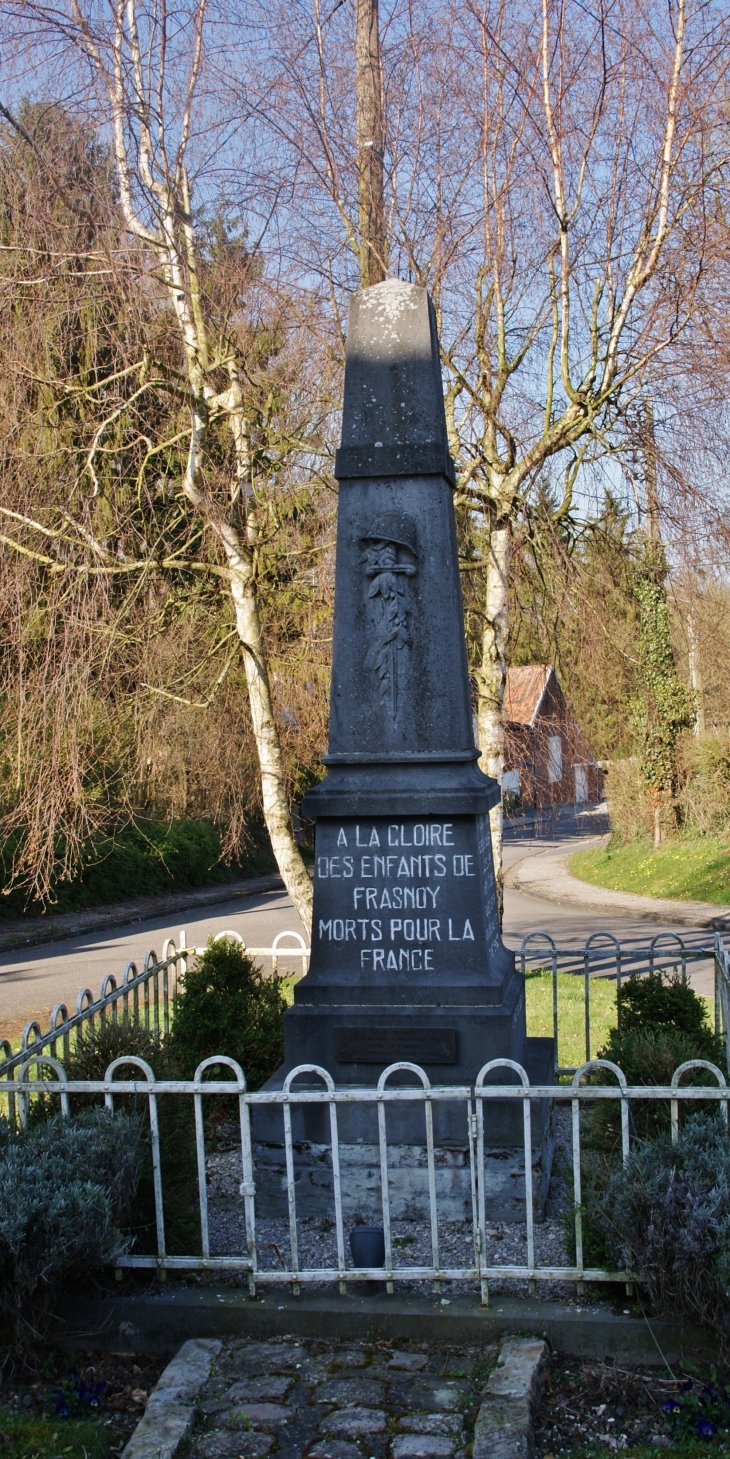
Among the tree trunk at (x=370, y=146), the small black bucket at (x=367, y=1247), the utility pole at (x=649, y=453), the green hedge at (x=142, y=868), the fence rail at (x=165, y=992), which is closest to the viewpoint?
the small black bucket at (x=367, y=1247)

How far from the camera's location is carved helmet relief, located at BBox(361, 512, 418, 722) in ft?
17.9

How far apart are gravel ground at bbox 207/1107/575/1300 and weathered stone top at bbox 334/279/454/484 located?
10.6 feet

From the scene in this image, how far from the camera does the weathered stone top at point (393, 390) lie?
18.1 ft

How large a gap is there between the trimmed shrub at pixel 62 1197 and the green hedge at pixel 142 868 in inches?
574

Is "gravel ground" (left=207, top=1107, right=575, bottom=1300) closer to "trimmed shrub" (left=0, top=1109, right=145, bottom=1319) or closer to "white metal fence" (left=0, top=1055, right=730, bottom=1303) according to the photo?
"white metal fence" (left=0, top=1055, right=730, bottom=1303)

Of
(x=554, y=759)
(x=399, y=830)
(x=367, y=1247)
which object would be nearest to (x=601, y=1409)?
(x=367, y=1247)

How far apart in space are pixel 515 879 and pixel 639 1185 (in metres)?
22.1

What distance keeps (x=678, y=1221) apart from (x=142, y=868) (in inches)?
812

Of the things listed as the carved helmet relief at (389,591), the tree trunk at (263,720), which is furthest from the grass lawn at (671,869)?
the carved helmet relief at (389,591)

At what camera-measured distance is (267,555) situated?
30.1 feet

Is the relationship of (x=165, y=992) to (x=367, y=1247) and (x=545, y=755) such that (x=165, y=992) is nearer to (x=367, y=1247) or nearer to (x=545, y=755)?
(x=367, y=1247)

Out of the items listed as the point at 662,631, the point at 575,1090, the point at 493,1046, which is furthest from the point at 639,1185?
the point at 662,631

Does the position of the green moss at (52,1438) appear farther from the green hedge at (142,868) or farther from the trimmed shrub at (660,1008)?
the green hedge at (142,868)

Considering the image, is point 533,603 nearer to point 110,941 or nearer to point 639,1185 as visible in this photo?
point 639,1185
